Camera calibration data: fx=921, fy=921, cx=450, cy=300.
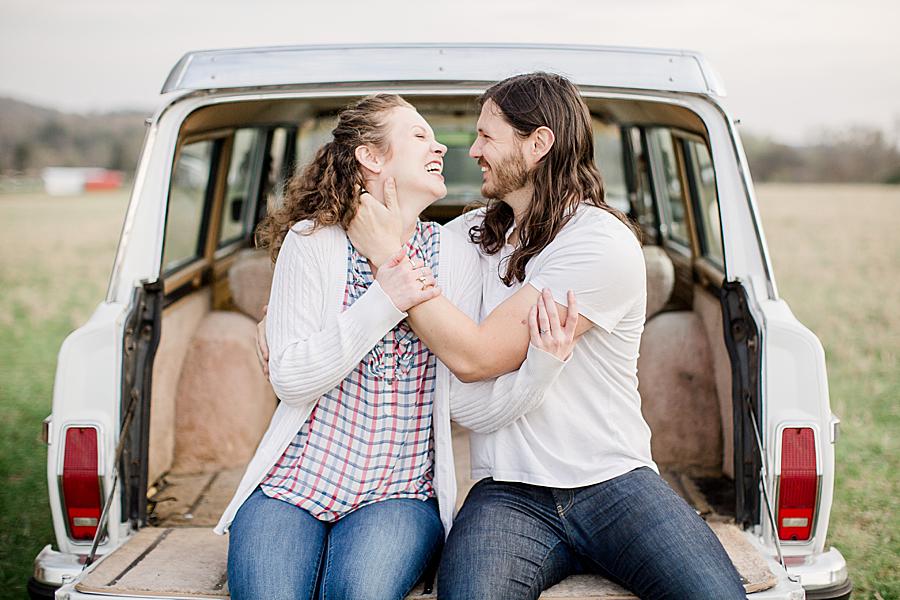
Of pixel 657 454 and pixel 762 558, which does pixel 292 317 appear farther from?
pixel 657 454

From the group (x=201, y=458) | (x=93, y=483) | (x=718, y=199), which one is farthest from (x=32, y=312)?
(x=718, y=199)

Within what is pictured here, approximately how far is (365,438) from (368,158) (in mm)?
746

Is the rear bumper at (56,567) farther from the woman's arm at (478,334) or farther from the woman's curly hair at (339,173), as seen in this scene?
the woman's arm at (478,334)

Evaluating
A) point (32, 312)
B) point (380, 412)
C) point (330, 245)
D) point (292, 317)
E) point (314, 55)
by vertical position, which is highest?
point (314, 55)

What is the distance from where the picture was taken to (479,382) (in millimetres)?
2361

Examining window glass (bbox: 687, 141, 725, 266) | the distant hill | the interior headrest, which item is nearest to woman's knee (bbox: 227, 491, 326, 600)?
the interior headrest

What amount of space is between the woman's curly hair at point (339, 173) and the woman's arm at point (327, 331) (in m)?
0.21

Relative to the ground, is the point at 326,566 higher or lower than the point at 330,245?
lower

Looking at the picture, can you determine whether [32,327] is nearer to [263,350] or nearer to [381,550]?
[263,350]

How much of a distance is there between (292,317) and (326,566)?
0.63m

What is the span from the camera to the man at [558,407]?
2168mm

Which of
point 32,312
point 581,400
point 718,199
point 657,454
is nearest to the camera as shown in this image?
point 581,400

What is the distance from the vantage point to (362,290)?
2.46 m

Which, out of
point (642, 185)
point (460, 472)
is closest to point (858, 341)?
point (642, 185)
